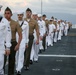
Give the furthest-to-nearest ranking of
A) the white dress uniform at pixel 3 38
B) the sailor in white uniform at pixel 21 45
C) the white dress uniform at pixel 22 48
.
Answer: the white dress uniform at pixel 22 48
the sailor in white uniform at pixel 21 45
the white dress uniform at pixel 3 38

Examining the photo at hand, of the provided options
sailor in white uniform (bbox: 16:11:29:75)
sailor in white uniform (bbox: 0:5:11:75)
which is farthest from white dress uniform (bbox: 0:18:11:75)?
sailor in white uniform (bbox: 16:11:29:75)

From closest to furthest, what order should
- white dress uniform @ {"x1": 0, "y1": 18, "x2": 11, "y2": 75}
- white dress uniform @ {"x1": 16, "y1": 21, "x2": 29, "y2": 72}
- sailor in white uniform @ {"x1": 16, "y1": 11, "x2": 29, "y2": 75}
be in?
1. white dress uniform @ {"x1": 0, "y1": 18, "x2": 11, "y2": 75}
2. sailor in white uniform @ {"x1": 16, "y1": 11, "x2": 29, "y2": 75}
3. white dress uniform @ {"x1": 16, "y1": 21, "x2": 29, "y2": 72}

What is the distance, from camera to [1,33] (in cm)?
891

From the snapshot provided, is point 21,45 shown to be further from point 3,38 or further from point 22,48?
point 3,38

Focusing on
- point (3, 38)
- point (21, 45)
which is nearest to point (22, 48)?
point (21, 45)

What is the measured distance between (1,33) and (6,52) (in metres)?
0.48

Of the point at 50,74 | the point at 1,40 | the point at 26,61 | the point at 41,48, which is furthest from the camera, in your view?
the point at 41,48

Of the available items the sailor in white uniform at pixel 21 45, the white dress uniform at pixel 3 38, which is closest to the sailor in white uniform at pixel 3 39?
the white dress uniform at pixel 3 38

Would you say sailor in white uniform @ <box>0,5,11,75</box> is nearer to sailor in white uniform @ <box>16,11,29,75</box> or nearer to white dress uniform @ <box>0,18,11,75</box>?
white dress uniform @ <box>0,18,11,75</box>

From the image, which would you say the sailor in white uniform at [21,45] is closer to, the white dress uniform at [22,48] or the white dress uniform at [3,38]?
the white dress uniform at [22,48]

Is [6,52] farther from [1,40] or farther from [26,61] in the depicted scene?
[26,61]

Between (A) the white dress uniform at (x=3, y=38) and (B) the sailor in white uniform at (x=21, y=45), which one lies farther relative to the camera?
(B) the sailor in white uniform at (x=21, y=45)

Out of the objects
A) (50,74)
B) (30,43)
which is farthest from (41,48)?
(50,74)

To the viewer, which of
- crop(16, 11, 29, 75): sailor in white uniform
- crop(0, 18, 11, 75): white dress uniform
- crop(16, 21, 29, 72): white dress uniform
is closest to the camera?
crop(0, 18, 11, 75): white dress uniform
